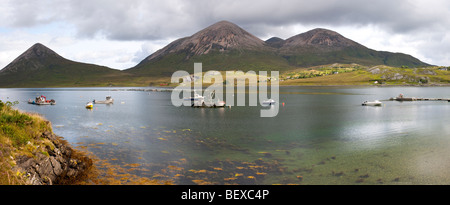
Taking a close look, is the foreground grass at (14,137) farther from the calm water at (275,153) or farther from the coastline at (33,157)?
the calm water at (275,153)

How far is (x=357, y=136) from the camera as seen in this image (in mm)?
43969

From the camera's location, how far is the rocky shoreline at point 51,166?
1975 cm

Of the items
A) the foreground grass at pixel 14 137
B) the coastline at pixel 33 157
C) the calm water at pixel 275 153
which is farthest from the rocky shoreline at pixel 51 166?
the calm water at pixel 275 153

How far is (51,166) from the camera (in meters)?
22.7

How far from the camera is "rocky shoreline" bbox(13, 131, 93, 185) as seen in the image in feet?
64.8

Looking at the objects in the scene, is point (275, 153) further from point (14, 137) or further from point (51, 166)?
point (14, 137)

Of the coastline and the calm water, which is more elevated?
the coastline

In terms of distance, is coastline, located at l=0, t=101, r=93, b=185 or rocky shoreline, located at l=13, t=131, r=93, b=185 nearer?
coastline, located at l=0, t=101, r=93, b=185

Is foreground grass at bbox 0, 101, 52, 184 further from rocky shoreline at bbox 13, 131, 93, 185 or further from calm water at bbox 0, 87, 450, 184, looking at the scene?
calm water at bbox 0, 87, 450, 184

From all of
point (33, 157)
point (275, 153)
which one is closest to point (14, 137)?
point (33, 157)

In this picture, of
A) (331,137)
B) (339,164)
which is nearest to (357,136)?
(331,137)

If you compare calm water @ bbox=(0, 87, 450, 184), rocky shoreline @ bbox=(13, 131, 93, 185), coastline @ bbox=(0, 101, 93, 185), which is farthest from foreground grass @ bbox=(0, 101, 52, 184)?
calm water @ bbox=(0, 87, 450, 184)

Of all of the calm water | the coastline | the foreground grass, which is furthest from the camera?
the calm water
